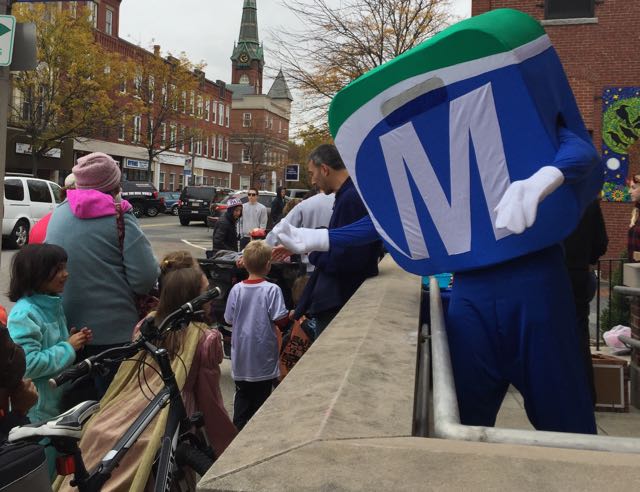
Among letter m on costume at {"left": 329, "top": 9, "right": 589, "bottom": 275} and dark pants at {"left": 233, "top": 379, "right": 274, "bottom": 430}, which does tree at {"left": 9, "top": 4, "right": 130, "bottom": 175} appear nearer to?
dark pants at {"left": 233, "top": 379, "right": 274, "bottom": 430}

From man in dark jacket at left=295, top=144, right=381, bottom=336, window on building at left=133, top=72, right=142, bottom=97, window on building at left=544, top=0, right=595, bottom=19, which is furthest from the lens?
window on building at left=133, top=72, right=142, bottom=97

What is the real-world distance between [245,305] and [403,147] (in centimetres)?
233

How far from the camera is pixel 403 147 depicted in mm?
2525

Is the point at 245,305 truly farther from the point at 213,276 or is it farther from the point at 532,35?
the point at 532,35

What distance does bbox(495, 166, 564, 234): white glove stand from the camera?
212 centimetres

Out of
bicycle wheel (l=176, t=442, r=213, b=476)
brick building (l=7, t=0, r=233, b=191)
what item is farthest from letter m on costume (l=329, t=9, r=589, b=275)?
brick building (l=7, t=0, r=233, b=191)

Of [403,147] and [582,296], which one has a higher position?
[403,147]

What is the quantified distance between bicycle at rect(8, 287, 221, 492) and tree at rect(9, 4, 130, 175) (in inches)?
1198

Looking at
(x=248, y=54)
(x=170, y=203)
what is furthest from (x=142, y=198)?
(x=248, y=54)

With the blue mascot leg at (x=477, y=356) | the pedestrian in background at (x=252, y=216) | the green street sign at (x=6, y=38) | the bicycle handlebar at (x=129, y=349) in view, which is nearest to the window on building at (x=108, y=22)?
the pedestrian in background at (x=252, y=216)

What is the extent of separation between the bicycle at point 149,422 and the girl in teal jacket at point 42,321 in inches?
22.2

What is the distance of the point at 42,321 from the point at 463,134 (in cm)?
206

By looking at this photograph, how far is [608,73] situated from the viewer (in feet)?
47.5

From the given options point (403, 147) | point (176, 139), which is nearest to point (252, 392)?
point (403, 147)
